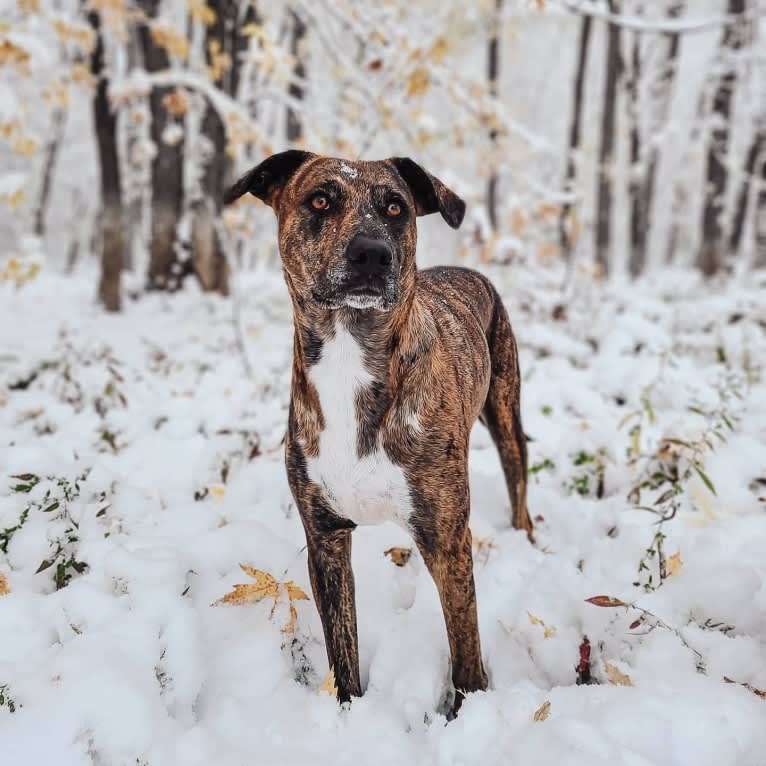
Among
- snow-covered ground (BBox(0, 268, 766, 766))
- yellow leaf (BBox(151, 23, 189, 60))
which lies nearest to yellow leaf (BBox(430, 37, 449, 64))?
yellow leaf (BBox(151, 23, 189, 60))

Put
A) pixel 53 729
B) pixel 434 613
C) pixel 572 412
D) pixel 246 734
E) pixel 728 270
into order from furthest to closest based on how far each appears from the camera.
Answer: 1. pixel 728 270
2. pixel 572 412
3. pixel 434 613
4. pixel 246 734
5. pixel 53 729

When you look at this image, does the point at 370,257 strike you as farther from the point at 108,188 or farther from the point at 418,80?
the point at 108,188

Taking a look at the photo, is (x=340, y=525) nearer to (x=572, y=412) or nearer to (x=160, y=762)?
(x=160, y=762)

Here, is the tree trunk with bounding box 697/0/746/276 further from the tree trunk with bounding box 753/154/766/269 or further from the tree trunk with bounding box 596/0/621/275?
the tree trunk with bounding box 596/0/621/275

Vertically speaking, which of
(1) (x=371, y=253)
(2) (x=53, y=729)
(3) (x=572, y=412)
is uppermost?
(1) (x=371, y=253)

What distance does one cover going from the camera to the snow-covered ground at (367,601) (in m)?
2.05

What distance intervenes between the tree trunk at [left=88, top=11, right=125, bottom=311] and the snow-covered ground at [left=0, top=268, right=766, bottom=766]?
480cm

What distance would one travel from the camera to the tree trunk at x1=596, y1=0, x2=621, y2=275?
1376 centimetres

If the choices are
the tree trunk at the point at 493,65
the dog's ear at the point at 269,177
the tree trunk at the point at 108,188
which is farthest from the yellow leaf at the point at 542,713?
the tree trunk at the point at 493,65

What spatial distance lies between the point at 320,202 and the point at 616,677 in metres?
2.14

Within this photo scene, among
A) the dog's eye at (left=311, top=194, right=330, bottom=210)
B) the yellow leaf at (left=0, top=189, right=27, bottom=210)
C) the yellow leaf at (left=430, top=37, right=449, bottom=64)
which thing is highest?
the yellow leaf at (left=430, top=37, right=449, bottom=64)

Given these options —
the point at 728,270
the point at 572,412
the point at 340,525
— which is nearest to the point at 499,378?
the point at 340,525

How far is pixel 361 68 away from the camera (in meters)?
5.77

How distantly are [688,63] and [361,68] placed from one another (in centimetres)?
2877
